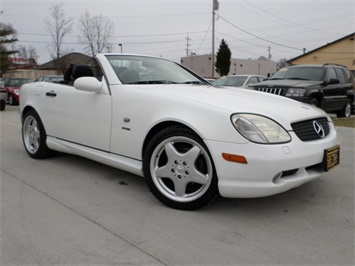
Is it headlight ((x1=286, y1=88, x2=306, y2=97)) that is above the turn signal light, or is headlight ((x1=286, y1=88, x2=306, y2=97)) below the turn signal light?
above

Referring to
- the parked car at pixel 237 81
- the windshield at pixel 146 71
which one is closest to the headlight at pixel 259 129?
the windshield at pixel 146 71

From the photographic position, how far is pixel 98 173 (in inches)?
156

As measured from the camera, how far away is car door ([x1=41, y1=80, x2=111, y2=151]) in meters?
3.43

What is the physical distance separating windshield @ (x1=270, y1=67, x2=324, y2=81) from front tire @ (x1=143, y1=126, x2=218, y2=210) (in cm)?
688

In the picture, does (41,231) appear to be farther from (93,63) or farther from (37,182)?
(93,63)

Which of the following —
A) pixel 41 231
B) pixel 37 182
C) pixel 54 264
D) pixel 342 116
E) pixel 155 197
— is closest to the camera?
pixel 54 264

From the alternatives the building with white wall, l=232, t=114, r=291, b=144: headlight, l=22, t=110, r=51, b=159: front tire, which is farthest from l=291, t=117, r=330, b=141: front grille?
the building with white wall

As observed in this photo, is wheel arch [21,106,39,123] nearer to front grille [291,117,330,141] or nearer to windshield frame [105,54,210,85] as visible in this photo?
windshield frame [105,54,210,85]

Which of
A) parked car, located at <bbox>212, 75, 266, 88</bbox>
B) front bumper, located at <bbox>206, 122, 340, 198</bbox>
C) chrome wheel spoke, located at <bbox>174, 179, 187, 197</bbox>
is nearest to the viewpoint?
front bumper, located at <bbox>206, 122, 340, 198</bbox>

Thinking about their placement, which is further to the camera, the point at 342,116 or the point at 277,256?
the point at 342,116

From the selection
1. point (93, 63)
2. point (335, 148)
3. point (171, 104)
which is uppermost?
point (93, 63)

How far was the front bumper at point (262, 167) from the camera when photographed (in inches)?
97.4

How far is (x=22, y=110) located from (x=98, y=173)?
1820mm

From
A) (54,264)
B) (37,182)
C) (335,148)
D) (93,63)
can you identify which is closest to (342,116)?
(335,148)
